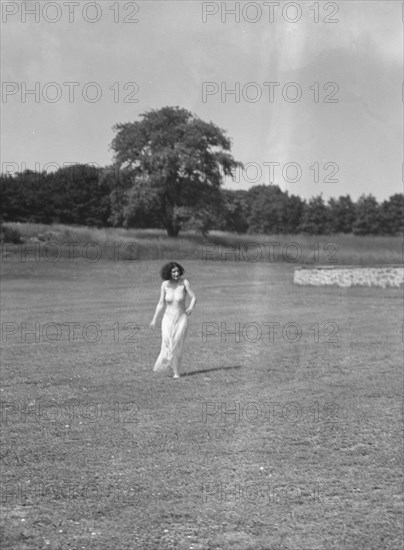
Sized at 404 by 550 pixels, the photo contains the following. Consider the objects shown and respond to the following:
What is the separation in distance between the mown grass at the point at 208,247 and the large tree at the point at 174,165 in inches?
92.6

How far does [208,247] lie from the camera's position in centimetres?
6662

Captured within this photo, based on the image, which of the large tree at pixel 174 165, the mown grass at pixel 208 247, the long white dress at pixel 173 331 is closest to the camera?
the long white dress at pixel 173 331

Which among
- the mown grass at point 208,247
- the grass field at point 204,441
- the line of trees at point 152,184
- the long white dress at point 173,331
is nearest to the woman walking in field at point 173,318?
the long white dress at point 173,331

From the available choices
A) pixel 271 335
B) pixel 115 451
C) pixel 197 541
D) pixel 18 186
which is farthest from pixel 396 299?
pixel 18 186

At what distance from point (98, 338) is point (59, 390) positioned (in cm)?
799

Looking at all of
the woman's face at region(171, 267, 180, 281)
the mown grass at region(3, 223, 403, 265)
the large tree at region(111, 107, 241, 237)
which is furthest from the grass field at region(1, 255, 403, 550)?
the large tree at region(111, 107, 241, 237)

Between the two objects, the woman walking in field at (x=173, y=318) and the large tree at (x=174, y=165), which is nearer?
the woman walking in field at (x=173, y=318)

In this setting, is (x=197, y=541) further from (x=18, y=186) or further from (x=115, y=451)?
(x=18, y=186)

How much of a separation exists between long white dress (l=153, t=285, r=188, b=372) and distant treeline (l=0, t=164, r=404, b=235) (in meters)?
55.7

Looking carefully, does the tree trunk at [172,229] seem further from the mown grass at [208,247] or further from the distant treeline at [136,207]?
the distant treeline at [136,207]

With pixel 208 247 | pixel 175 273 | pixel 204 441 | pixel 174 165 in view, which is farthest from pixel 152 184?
pixel 204 441

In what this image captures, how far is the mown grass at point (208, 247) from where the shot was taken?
5797cm

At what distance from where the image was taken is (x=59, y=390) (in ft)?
43.9

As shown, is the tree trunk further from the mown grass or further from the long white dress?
the long white dress
